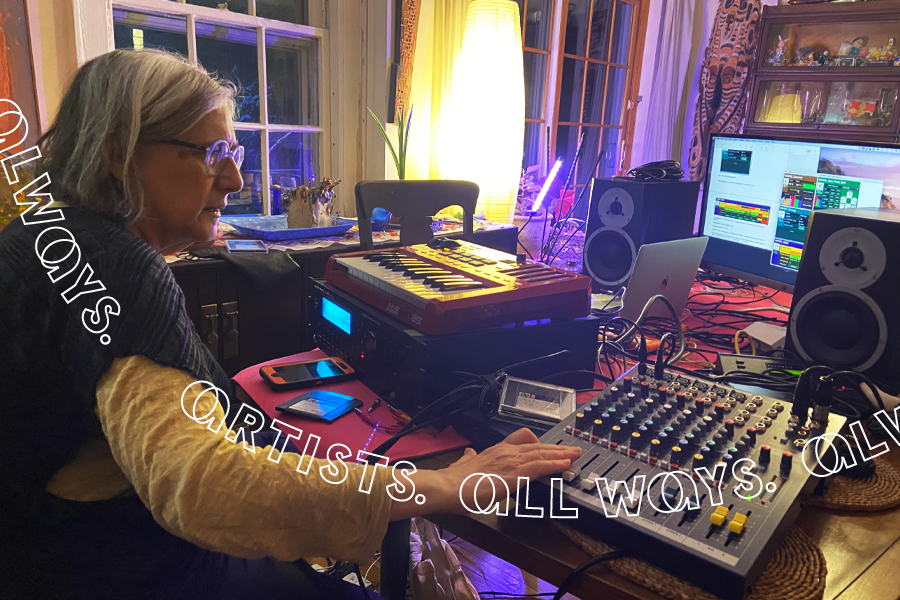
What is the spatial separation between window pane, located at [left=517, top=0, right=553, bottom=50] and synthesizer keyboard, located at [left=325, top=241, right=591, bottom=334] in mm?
2947

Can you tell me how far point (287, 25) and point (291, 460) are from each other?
8.14 feet

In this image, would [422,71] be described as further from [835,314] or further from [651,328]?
[835,314]

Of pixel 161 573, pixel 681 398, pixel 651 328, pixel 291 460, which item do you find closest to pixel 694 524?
pixel 681 398

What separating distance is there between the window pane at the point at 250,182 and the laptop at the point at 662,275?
1735mm

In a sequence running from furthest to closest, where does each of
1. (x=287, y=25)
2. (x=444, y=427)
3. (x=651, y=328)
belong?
(x=287, y=25) → (x=651, y=328) → (x=444, y=427)

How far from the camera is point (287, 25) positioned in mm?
2645

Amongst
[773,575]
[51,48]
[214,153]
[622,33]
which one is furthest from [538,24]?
[773,575]

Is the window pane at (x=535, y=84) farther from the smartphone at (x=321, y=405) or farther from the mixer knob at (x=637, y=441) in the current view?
the mixer knob at (x=637, y=441)

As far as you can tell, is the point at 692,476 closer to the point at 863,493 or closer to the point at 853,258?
the point at 863,493

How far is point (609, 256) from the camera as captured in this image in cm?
200

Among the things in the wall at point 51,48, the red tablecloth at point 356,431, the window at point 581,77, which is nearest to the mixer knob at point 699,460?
the red tablecloth at point 356,431

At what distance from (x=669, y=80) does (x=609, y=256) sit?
316 cm

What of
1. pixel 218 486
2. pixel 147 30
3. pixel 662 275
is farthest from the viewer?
pixel 147 30

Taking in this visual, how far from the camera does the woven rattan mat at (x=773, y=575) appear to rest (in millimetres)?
592
